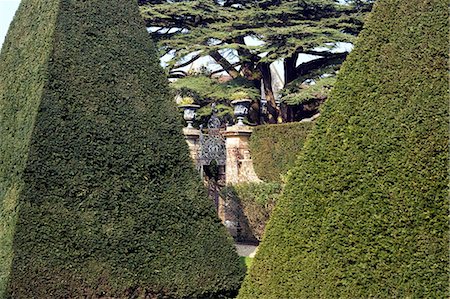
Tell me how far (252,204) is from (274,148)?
65.9 inches

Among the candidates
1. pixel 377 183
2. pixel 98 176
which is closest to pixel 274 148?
pixel 98 176

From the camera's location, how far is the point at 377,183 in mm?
2770

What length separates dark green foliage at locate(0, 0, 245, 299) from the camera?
13.1 feet

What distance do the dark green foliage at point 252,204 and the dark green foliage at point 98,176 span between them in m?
5.59

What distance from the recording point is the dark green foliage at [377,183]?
2605 mm

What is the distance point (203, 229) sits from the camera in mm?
4570

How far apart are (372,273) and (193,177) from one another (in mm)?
2248

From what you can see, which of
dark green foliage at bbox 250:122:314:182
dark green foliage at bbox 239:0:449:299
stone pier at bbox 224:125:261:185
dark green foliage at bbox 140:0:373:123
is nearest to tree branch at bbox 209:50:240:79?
dark green foliage at bbox 140:0:373:123

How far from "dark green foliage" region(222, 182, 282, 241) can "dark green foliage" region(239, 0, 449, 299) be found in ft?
22.5

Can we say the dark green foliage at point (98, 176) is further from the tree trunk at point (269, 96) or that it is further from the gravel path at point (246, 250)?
the tree trunk at point (269, 96)

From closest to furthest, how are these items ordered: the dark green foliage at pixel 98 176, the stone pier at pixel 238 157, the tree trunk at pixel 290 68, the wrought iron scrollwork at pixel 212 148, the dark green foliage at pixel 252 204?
the dark green foliage at pixel 98 176 → the dark green foliage at pixel 252 204 → the stone pier at pixel 238 157 → the wrought iron scrollwork at pixel 212 148 → the tree trunk at pixel 290 68

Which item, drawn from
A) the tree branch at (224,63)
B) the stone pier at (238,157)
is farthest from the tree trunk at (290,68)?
the stone pier at (238,157)

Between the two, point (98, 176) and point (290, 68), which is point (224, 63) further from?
point (98, 176)

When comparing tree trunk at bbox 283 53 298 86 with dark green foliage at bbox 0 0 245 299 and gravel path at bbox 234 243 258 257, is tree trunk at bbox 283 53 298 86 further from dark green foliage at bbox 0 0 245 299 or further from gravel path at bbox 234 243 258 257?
dark green foliage at bbox 0 0 245 299
